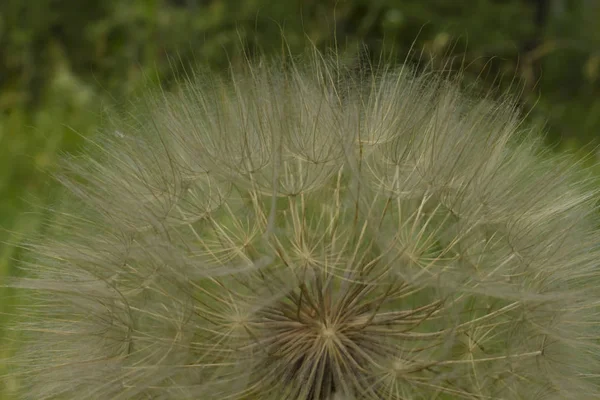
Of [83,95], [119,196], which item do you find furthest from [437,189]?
[83,95]

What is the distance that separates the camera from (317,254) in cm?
212

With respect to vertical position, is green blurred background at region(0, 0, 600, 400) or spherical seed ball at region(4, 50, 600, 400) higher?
green blurred background at region(0, 0, 600, 400)

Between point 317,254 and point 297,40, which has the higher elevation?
point 297,40

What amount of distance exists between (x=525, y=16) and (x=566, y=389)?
707 cm

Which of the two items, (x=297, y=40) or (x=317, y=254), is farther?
(x=297, y=40)

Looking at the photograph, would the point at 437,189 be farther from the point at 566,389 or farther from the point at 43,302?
the point at 43,302

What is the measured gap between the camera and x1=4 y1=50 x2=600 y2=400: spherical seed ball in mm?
2059

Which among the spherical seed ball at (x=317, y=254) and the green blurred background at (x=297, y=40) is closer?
the spherical seed ball at (x=317, y=254)

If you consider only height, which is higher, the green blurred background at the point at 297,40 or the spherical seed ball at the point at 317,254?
the green blurred background at the point at 297,40

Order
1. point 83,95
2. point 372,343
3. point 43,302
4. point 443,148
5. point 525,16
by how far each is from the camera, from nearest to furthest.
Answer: point 372,343 < point 443,148 < point 43,302 < point 83,95 < point 525,16

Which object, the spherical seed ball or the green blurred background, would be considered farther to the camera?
the green blurred background

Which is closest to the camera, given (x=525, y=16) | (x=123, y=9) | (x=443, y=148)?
(x=443, y=148)

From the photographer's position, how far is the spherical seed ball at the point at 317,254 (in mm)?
2059

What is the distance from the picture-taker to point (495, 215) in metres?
2.21
